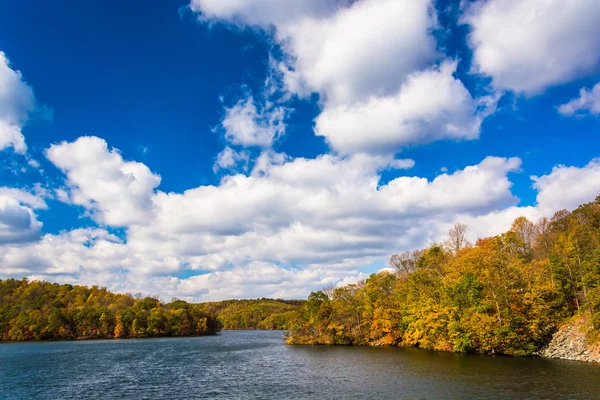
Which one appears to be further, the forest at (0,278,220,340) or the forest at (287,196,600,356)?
the forest at (0,278,220,340)

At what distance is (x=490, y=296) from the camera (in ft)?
220

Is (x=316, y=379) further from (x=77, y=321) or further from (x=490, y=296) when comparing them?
(x=77, y=321)

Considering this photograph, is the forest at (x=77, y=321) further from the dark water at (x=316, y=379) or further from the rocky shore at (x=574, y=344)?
the rocky shore at (x=574, y=344)

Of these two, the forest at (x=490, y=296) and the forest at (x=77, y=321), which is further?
the forest at (x=77, y=321)

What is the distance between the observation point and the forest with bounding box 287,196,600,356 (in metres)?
64.2

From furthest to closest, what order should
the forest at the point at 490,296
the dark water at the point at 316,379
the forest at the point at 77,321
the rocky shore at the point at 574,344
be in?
the forest at the point at 77,321
the forest at the point at 490,296
the rocky shore at the point at 574,344
the dark water at the point at 316,379

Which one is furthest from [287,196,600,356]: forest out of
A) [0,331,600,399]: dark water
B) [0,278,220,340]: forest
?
[0,278,220,340]: forest

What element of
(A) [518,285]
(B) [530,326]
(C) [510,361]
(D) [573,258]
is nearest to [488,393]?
(C) [510,361]

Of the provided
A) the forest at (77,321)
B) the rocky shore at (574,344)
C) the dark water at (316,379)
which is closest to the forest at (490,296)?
the rocky shore at (574,344)

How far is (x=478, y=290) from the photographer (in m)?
68.3

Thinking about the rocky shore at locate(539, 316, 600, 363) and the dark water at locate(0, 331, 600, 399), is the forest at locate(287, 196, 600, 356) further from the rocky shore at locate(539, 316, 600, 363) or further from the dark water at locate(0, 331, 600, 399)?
the dark water at locate(0, 331, 600, 399)

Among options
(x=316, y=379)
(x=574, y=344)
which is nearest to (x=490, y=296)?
(x=574, y=344)

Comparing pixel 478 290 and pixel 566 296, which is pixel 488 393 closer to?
pixel 478 290

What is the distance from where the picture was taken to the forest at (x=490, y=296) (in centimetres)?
6425
